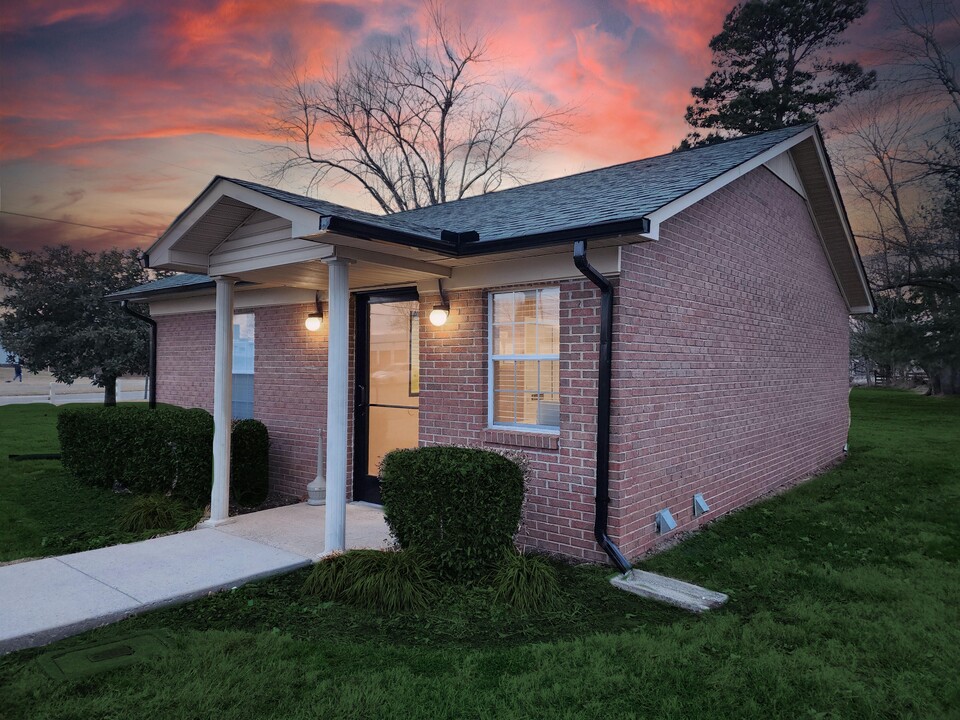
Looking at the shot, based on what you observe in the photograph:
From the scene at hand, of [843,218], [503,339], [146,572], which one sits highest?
[843,218]

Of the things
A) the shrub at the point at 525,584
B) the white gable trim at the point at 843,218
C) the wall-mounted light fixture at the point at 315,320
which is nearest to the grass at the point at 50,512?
the wall-mounted light fixture at the point at 315,320

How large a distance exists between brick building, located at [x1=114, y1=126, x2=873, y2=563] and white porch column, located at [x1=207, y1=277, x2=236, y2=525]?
0.08 feet

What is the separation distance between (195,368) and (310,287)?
4.40 m

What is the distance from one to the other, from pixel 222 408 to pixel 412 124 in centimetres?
2176

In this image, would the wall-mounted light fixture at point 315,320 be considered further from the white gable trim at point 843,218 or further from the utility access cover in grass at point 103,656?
the white gable trim at point 843,218

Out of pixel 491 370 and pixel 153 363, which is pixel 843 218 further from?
pixel 153 363

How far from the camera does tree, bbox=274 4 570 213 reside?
24.5 m

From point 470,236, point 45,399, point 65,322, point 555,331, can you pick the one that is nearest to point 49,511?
point 470,236

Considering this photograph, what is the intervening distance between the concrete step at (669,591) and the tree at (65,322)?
61.6 feet

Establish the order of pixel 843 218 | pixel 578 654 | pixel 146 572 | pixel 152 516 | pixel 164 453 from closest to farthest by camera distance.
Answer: pixel 578 654 < pixel 146 572 < pixel 152 516 < pixel 164 453 < pixel 843 218

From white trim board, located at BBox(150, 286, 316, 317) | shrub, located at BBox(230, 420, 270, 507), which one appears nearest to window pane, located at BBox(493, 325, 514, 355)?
white trim board, located at BBox(150, 286, 316, 317)

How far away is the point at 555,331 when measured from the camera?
20.1ft

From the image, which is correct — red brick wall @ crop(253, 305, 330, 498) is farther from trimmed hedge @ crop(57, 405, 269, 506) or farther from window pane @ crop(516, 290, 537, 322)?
window pane @ crop(516, 290, 537, 322)

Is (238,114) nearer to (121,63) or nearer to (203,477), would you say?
(121,63)
